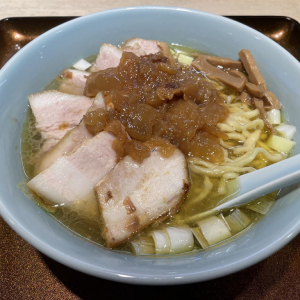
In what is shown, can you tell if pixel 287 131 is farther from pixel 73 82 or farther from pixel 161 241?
pixel 73 82

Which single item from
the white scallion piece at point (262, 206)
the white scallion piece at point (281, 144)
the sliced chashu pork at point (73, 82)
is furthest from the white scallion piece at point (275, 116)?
the sliced chashu pork at point (73, 82)

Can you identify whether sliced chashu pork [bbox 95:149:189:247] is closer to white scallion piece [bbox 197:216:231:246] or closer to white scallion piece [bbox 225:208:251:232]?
white scallion piece [bbox 197:216:231:246]

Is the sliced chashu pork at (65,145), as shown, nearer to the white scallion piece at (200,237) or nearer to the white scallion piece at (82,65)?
the white scallion piece at (82,65)

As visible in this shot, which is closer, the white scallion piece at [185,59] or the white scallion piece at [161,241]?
the white scallion piece at [161,241]

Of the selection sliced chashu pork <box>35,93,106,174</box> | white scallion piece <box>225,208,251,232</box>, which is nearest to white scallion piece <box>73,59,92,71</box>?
sliced chashu pork <box>35,93,106,174</box>

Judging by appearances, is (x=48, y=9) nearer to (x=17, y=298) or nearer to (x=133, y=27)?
(x=133, y=27)

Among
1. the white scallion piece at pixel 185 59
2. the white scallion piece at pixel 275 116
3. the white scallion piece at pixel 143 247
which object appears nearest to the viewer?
the white scallion piece at pixel 143 247
